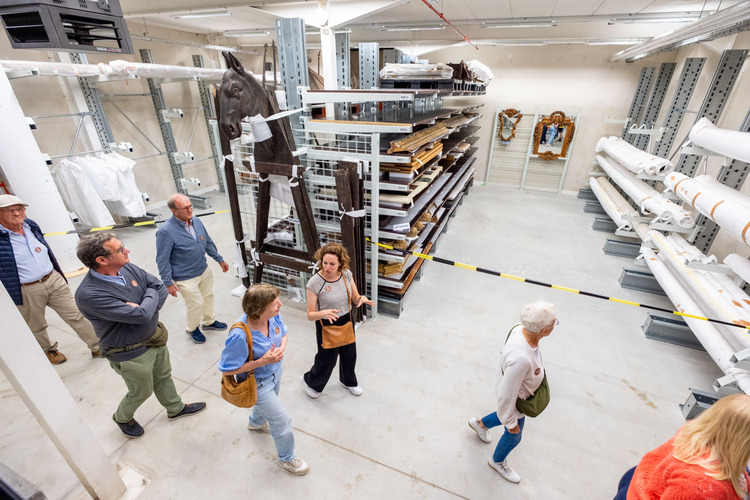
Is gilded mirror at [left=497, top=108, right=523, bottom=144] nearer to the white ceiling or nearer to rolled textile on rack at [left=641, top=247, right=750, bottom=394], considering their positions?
the white ceiling

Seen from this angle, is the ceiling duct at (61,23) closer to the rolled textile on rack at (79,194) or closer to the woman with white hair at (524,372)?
the rolled textile on rack at (79,194)

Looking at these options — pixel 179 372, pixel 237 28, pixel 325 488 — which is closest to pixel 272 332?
pixel 325 488

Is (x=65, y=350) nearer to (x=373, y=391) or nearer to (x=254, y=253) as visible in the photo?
(x=254, y=253)

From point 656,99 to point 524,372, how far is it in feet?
25.9

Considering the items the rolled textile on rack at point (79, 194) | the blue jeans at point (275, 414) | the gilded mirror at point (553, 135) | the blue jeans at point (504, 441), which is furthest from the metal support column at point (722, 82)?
the rolled textile on rack at point (79, 194)

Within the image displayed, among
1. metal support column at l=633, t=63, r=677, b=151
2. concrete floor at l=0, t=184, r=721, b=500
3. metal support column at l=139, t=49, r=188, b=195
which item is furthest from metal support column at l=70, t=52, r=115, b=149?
metal support column at l=633, t=63, r=677, b=151

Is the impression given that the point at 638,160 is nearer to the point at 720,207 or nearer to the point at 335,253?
the point at 720,207

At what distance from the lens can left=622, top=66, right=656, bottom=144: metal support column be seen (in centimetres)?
717

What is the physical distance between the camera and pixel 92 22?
2.65 meters

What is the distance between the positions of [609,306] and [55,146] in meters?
8.56

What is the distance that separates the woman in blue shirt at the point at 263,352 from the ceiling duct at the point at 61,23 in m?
2.52

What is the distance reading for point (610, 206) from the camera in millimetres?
5984

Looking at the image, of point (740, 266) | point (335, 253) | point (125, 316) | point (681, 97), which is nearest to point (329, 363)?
point (335, 253)

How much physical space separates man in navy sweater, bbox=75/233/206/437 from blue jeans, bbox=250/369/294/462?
2.74ft
